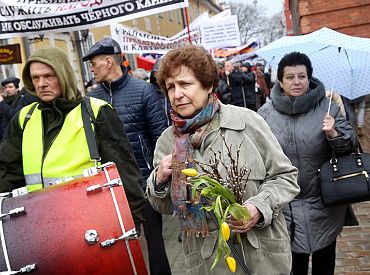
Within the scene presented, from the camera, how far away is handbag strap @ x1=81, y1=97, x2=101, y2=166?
2579 millimetres

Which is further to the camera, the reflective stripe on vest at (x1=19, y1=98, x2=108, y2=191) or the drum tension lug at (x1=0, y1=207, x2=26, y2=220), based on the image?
the reflective stripe on vest at (x1=19, y1=98, x2=108, y2=191)

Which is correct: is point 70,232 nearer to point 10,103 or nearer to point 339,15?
point 10,103

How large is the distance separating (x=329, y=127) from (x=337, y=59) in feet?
3.10

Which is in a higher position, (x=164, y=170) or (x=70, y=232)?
(x=164, y=170)

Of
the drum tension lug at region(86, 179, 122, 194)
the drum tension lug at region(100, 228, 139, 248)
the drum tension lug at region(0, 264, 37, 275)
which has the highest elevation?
the drum tension lug at region(86, 179, 122, 194)

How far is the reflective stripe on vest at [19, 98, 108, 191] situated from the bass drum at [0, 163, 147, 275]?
352mm

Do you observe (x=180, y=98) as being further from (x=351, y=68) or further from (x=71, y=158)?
(x=351, y=68)

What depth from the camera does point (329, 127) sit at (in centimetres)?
295

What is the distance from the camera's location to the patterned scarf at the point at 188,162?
84.7 inches

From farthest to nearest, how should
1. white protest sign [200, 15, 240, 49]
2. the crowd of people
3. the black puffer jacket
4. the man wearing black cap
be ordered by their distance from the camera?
white protest sign [200, 15, 240, 49] → the man wearing black cap → the black puffer jacket → the crowd of people

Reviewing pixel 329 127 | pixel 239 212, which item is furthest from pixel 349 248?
pixel 239 212

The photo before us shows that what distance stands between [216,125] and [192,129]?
111mm

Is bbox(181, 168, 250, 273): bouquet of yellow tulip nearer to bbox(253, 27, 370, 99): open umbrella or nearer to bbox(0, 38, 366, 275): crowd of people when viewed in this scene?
bbox(0, 38, 366, 275): crowd of people

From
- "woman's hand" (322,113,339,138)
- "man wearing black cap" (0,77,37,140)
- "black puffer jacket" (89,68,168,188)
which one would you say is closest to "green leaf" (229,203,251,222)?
"woman's hand" (322,113,339,138)
